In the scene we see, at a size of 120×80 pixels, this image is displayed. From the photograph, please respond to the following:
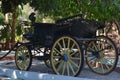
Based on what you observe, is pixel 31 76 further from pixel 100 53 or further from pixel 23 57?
pixel 100 53

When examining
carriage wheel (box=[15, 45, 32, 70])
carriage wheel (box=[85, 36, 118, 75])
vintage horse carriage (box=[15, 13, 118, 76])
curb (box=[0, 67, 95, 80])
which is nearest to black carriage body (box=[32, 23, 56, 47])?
vintage horse carriage (box=[15, 13, 118, 76])

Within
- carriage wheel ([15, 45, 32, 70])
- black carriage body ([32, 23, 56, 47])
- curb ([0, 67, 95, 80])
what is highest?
black carriage body ([32, 23, 56, 47])

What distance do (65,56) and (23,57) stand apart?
1.75 meters

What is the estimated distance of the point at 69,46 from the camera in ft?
27.8

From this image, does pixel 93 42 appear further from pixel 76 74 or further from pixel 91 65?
pixel 76 74

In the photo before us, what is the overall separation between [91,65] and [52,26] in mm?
1790

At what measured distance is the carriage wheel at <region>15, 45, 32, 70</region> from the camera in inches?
381

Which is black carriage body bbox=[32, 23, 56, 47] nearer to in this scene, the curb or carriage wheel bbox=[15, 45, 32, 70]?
carriage wheel bbox=[15, 45, 32, 70]

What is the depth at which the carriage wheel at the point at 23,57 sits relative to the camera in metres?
9.69

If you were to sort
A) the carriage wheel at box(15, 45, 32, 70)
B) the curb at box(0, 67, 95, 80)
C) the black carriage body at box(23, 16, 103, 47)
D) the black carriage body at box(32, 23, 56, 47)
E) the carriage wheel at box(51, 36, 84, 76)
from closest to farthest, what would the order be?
the curb at box(0, 67, 95, 80) < the carriage wheel at box(51, 36, 84, 76) < the black carriage body at box(23, 16, 103, 47) < the black carriage body at box(32, 23, 56, 47) < the carriage wheel at box(15, 45, 32, 70)

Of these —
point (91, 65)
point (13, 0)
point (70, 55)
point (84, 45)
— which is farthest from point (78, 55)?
point (13, 0)

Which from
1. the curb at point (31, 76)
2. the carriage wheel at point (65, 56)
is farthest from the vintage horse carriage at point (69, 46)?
the curb at point (31, 76)

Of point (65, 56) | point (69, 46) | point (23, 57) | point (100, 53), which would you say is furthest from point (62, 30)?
point (23, 57)

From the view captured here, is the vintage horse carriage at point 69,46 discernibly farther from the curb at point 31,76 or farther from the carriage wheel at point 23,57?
the curb at point 31,76
